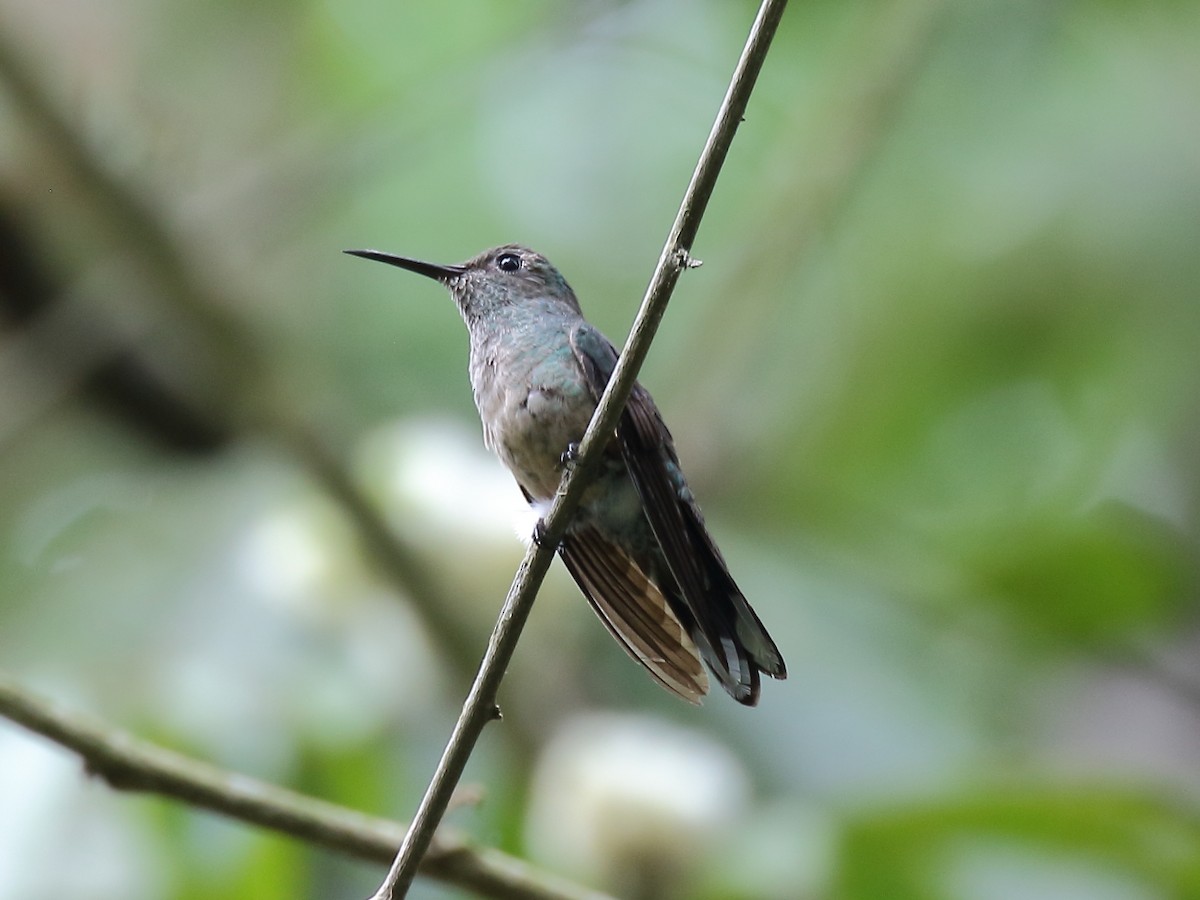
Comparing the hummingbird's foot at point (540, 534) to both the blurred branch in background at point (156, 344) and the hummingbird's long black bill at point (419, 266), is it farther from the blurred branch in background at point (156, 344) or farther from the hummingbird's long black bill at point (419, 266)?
the blurred branch in background at point (156, 344)

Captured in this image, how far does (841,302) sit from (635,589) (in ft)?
12.0

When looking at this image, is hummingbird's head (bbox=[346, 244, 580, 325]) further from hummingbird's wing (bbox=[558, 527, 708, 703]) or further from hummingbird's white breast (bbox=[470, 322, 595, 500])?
hummingbird's wing (bbox=[558, 527, 708, 703])

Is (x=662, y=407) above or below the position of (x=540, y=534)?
above

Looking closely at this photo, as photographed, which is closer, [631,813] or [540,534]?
[540,534]

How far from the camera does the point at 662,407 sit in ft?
15.5

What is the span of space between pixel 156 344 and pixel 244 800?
11.1 feet

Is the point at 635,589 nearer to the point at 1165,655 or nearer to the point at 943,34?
the point at 1165,655

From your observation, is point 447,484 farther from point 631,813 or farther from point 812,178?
point 812,178

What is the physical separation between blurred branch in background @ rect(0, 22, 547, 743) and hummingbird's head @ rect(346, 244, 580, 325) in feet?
4.36

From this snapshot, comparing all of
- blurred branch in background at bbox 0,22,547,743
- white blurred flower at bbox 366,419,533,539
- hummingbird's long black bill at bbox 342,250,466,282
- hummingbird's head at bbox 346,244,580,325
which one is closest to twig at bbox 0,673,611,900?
hummingbird's long black bill at bbox 342,250,466,282

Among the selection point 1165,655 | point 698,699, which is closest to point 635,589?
point 698,699

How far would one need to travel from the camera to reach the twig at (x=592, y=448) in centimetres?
146

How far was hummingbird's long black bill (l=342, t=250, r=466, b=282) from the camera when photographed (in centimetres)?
233

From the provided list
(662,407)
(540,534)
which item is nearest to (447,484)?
(662,407)
